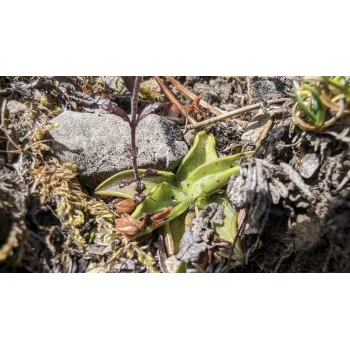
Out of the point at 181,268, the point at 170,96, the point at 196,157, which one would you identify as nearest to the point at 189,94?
the point at 170,96

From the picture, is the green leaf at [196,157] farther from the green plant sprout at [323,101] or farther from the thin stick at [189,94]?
the green plant sprout at [323,101]

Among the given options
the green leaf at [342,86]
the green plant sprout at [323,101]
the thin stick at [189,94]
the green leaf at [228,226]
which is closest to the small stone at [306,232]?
the green leaf at [228,226]

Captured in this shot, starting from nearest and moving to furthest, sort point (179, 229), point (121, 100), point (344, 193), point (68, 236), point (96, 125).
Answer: point (344, 193) → point (68, 236) → point (179, 229) → point (96, 125) → point (121, 100)

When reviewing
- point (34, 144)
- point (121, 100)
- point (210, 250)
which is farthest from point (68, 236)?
point (121, 100)

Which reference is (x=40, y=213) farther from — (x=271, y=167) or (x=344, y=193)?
(x=344, y=193)

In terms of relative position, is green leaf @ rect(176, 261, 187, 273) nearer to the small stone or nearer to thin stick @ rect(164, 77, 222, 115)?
the small stone

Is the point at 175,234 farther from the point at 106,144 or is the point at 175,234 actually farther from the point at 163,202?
the point at 106,144
